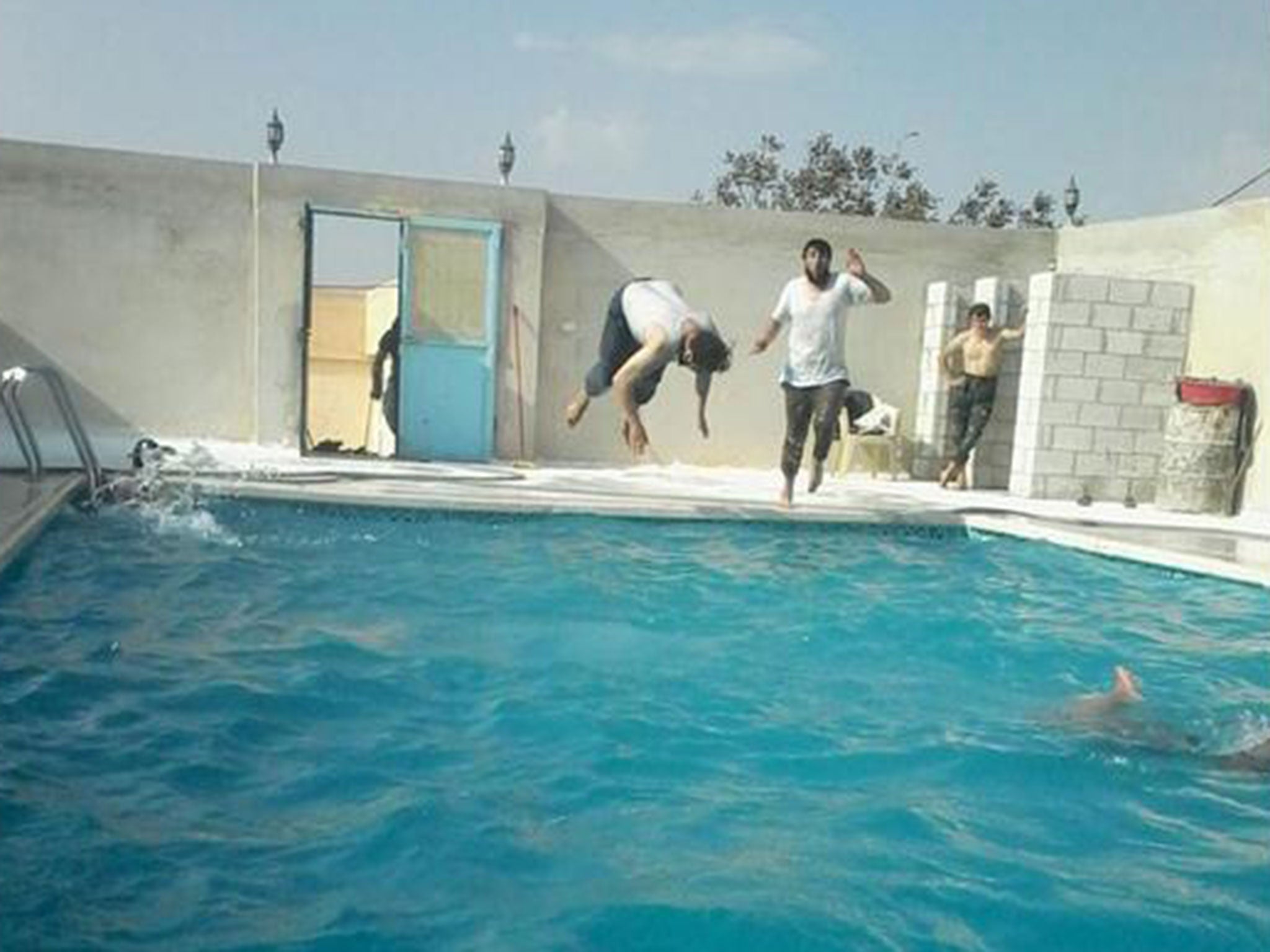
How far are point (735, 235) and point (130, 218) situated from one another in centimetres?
528

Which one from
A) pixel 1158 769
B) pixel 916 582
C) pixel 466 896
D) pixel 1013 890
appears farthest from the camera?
pixel 916 582

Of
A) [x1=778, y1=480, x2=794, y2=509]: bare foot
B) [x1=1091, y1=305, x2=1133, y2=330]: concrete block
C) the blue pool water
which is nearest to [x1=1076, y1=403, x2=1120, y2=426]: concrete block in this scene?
[x1=1091, y1=305, x2=1133, y2=330]: concrete block

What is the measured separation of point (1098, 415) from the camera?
35.1 ft

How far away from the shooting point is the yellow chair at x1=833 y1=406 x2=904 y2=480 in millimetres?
11602

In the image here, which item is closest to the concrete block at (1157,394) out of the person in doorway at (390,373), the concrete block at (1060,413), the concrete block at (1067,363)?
the concrete block at (1060,413)

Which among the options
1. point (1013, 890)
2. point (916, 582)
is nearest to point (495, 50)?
point (916, 582)

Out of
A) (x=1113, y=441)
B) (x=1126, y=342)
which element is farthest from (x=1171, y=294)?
(x=1113, y=441)

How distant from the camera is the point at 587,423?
11.6 meters

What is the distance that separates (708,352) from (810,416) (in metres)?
1.53

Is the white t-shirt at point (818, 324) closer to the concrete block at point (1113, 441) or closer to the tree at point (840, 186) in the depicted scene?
the concrete block at point (1113, 441)

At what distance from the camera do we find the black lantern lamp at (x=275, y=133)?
36.4 feet

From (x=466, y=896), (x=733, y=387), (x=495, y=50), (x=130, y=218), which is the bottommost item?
(x=466, y=896)

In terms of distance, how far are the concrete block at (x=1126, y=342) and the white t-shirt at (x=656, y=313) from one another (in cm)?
459

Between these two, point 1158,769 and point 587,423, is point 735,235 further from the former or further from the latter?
point 1158,769
